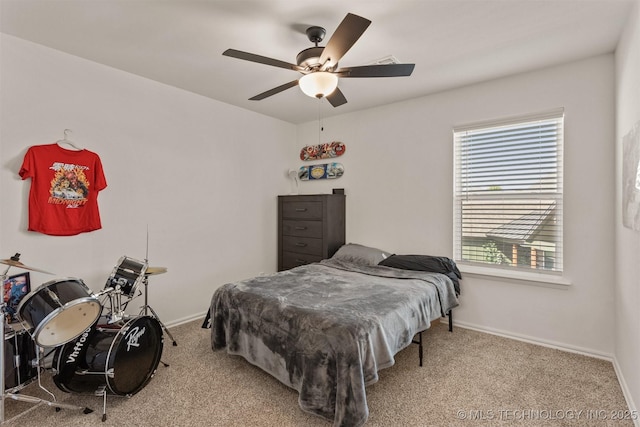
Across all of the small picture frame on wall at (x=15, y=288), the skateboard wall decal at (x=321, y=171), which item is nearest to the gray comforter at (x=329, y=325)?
the small picture frame on wall at (x=15, y=288)

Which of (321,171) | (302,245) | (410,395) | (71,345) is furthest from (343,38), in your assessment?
(302,245)

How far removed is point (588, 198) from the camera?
8.69ft

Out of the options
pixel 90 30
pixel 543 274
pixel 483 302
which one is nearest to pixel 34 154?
pixel 90 30

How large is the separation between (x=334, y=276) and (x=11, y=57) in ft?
10.3

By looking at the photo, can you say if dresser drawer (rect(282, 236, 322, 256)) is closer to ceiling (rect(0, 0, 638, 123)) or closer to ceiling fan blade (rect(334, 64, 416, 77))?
ceiling (rect(0, 0, 638, 123))

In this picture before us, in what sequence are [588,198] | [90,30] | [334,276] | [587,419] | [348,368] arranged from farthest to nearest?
[334,276]
[588,198]
[90,30]
[587,419]
[348,368]

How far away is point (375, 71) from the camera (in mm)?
2035

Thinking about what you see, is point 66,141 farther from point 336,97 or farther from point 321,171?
point 321,171

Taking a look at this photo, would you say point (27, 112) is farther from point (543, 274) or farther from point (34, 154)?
point (543, 274)

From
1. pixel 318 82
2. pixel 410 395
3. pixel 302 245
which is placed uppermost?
pixel 318 82

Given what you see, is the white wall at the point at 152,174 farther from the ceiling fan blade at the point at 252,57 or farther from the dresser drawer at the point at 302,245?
the ceiling fan blade at the point at 252,57

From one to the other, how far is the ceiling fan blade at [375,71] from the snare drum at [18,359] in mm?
2626

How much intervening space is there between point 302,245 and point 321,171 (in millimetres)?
1093

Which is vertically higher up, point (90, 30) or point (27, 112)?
point (90, 30)
